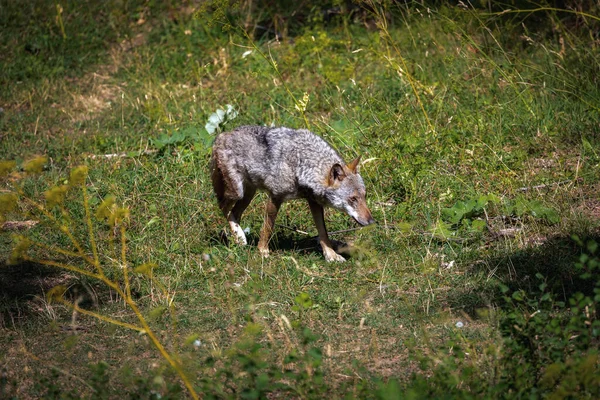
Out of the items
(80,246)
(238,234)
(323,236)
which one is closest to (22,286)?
(80,246)

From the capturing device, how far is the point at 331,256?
7.37 meters

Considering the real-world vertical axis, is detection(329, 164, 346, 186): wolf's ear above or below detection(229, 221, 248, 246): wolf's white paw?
above

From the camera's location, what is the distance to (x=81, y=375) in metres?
5.43

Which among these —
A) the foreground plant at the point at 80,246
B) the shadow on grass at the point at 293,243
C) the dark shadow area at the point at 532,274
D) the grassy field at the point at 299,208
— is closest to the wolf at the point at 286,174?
the shadow on grass at the point at 293,243

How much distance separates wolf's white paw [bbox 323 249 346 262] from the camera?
24.1ft

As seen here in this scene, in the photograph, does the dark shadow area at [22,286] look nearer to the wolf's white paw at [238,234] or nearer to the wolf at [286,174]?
the wolf's white paw at [238,234]

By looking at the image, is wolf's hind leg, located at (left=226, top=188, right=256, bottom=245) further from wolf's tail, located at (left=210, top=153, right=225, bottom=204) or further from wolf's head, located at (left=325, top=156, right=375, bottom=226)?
wolf's head, located at (left=325, top=156, right=375, bottom=226)

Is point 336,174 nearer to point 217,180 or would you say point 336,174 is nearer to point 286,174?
point 286,174

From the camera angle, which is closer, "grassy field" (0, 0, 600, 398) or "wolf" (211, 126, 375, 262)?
"grassy field" (0, 0, 600, 398)

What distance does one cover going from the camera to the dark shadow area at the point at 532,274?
618 cm

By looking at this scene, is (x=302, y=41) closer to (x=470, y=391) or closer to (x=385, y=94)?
(x=385, y=94)

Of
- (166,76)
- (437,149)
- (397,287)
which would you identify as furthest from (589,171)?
(166,76)

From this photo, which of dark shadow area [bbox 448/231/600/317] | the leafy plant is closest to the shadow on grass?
dark shadow area [bbox 448/231/600/317]

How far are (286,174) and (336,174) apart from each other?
1.46ft
